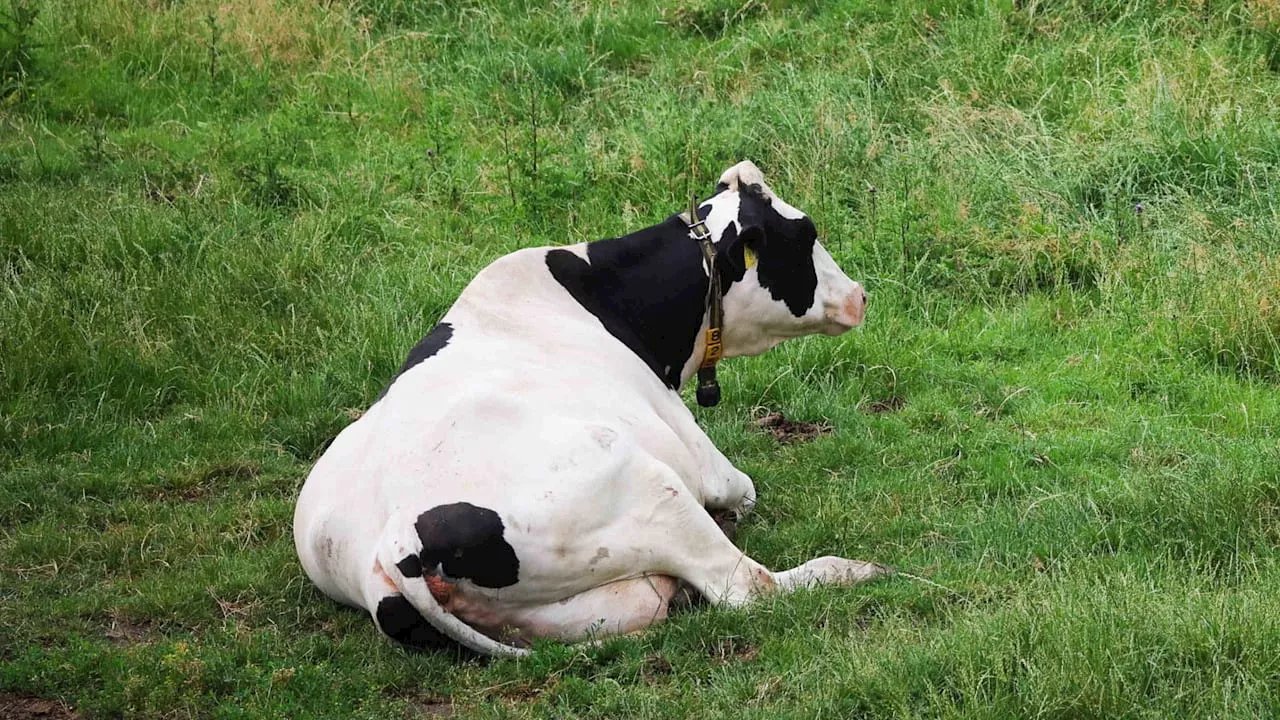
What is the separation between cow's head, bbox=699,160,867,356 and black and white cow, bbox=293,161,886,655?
10 millimetres

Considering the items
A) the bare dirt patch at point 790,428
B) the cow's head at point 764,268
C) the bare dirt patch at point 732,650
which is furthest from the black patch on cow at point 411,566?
the bare dirt patch at point 790,428

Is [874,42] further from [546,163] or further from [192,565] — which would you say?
[192,565]

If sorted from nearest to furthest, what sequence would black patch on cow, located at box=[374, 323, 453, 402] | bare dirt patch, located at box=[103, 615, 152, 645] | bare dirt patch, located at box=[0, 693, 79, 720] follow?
bare dirt patch, located at box=[0, 693, 79, 720] → bare dirt patch, located at box=[103, 615, 152, 645] → black patch on cow, located at box=[374, 323, 453, 402]

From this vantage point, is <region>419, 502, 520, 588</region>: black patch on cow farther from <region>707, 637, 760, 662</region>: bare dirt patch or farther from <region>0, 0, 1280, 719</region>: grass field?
<region>707, 637, 760, 662</region>: bare dirt patch

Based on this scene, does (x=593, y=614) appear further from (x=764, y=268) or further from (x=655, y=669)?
(x=764, y=268)

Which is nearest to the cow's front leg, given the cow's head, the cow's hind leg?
the cow's hind leg

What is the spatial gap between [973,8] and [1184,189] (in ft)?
10.2

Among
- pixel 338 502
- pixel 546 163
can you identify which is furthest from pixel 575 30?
pixel 338 502

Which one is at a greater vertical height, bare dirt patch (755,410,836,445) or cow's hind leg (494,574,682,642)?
cow's hind leg (494,574,682,642)

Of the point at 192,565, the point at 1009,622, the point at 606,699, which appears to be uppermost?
the point at 1009,622

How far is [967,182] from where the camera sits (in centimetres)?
928

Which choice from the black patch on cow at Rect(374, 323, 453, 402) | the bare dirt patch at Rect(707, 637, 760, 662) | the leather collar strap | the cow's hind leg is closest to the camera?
the bare dirt patch at Rect(707, 637, 760, 662)

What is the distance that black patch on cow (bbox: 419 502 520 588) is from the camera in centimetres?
466

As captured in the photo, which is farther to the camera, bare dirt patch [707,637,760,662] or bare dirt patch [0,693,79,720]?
bare dirt patch [707,637,760,662]
